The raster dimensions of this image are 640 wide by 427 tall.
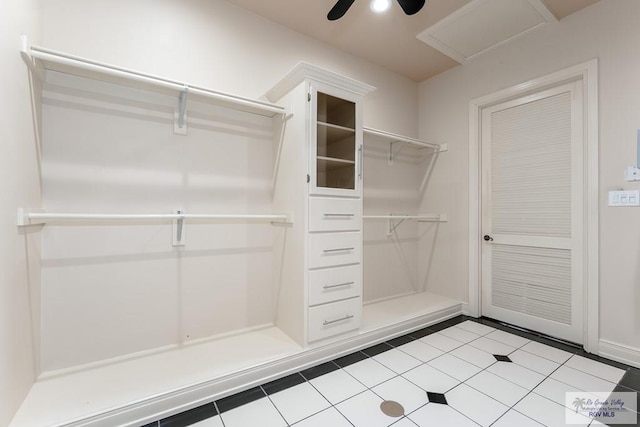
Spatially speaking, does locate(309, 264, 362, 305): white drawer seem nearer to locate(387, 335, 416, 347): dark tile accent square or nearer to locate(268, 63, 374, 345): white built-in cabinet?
locate(268, 63, 374, 345): white built-in cabinet

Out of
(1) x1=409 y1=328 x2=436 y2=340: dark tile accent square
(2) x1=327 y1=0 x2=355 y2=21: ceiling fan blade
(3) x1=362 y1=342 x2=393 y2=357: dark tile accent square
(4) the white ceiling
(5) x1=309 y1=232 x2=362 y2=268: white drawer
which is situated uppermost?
(4) the white ceiling

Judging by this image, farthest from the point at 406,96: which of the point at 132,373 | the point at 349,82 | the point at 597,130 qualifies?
the point at 132,373

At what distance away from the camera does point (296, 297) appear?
85.8 inches

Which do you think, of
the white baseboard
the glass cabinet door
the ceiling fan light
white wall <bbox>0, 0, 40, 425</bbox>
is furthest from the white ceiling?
the white baseboard

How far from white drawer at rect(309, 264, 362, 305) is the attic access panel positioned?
7.49 ft

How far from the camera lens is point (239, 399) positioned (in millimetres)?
1706

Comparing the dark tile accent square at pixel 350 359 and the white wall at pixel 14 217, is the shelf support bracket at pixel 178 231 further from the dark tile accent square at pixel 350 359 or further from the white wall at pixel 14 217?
the dark tile accent square at pixel 350 359

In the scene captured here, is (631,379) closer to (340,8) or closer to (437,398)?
(437,398)

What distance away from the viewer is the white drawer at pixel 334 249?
6.96 ft

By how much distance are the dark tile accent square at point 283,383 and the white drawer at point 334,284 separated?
493 millimetres

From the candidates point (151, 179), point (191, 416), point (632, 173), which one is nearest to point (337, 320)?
point (191, 416)

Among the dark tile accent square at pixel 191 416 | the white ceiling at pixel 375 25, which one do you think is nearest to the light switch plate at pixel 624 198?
the white ceiling at pixel 375 25

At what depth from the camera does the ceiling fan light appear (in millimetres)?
2232

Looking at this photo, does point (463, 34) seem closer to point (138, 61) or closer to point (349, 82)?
point (349, 82)
